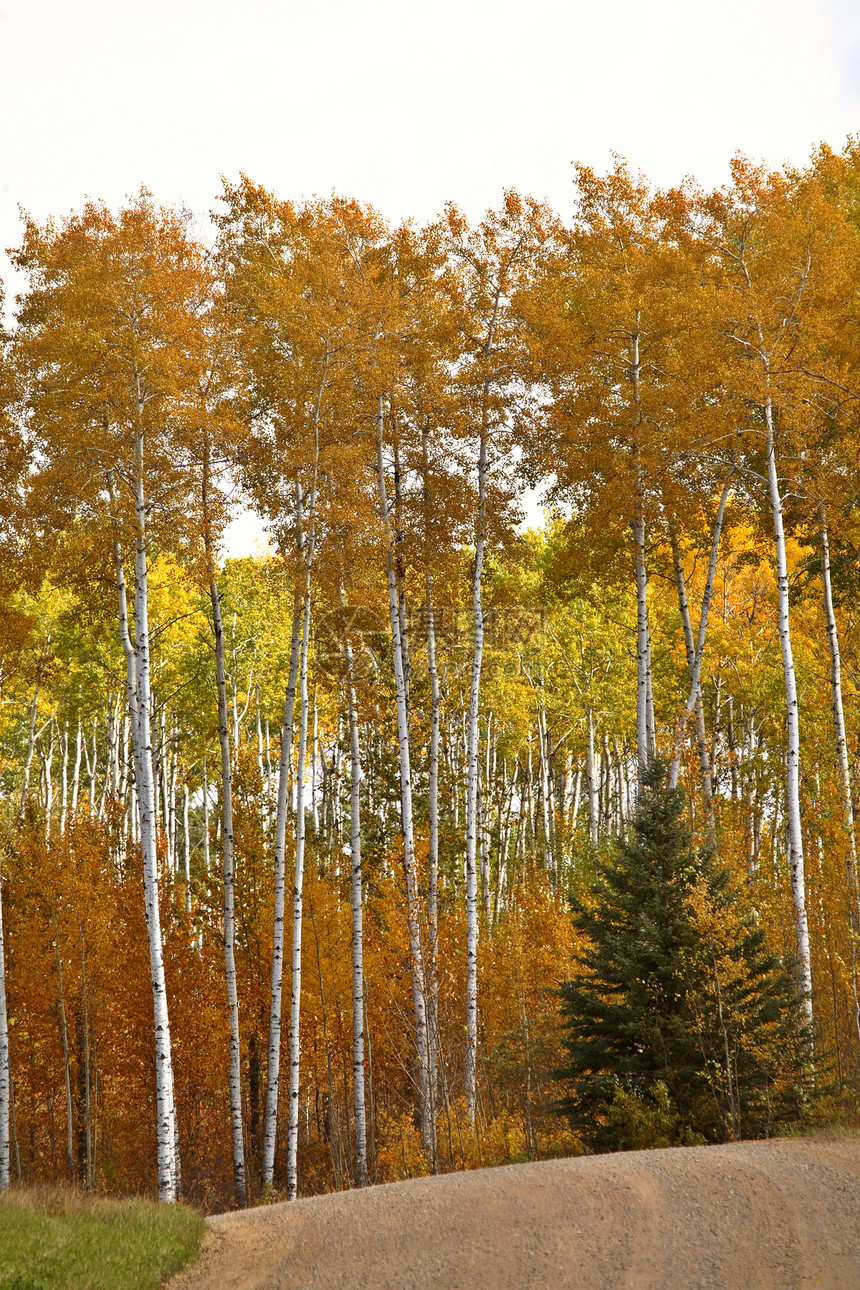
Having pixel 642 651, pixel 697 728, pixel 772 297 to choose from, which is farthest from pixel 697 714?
pixel 772 297

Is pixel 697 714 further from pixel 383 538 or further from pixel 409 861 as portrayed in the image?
pixel 383 538

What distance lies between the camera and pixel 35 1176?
19.4 meters

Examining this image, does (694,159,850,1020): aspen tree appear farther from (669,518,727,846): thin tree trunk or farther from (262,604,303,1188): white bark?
(262,604,303,1188): white bark

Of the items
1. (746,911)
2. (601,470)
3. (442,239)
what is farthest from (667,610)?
(746,911)

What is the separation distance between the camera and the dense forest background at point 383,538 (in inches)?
511

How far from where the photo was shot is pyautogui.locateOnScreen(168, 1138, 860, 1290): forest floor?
742 centimetres

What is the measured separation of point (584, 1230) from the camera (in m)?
8.06

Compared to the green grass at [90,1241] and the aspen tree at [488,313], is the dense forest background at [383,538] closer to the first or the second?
the aspen tree at [488,313]

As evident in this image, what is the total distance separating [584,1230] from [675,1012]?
3.67m

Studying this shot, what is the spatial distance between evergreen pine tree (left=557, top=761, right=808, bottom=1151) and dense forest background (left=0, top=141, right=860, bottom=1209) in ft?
1.21

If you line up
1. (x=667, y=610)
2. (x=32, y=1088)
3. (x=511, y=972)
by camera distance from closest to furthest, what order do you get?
(x=511, y=972), (x=32, y=1088), (x=667, y=610)

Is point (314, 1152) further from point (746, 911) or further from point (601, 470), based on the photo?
point (601, 470)

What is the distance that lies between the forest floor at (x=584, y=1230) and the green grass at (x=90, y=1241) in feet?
0.87

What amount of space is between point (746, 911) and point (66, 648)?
18681 millimetres
